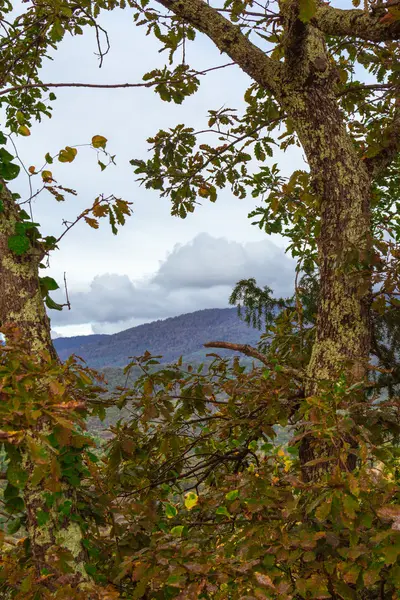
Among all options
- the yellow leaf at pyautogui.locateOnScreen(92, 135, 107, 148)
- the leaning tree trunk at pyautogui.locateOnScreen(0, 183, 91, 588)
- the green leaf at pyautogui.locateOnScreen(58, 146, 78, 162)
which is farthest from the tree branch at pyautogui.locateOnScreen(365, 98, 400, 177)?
the leaning tree trunk at pyautogui.locateOnScreen(0, 183, 91, 588)

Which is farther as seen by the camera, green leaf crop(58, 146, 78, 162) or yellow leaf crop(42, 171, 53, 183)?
yellow leaf crop(42, 171, 53, 183)

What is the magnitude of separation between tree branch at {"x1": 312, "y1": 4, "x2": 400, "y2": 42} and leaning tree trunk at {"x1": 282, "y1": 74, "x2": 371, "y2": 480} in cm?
37

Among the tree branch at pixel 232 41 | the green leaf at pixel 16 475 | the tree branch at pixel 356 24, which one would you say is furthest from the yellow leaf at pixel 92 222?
the tree branch at pixel 356 24

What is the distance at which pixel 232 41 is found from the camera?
382 centimetres

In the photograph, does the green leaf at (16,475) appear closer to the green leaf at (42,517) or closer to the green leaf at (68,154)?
the green leaf at (42,517)

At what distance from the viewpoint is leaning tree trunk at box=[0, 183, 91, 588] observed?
96.6 inches

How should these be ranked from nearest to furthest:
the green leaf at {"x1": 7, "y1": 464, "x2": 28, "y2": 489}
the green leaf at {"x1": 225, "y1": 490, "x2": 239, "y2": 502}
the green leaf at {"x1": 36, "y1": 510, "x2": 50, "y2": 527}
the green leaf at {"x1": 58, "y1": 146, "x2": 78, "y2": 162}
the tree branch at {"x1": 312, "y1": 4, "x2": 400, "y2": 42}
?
the green leaf at {"x1": 7, "y1": 464, "x2": 28, "y2": 489}, the green leaf at {"x1": 225, "y1": 490, "x2": 239, "y2": 502}, the green leaf at {"x1": 36, "y1": 510, "x2": 50, "y2": 527}, the green leaf at {"x1": 58, "y1": 146, "x2": 78, "y2": 162}, the tree branch at {"x1": 312, "y1": 4, "x2": 400, "y2": 42}

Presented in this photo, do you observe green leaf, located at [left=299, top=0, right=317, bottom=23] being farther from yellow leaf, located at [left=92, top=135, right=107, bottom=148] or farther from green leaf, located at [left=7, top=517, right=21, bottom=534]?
green leaf, located at [left=7, top=517, right=21, bottom=534]

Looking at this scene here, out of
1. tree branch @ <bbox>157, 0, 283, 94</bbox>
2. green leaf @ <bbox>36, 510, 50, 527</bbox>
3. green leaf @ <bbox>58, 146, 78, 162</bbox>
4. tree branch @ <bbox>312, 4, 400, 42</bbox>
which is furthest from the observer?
tree branch @ <bbox>157, 0, 283, 94</bbox>

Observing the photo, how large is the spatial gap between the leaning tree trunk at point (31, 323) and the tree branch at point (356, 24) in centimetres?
264

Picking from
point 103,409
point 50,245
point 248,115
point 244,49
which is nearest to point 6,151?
point 50,245

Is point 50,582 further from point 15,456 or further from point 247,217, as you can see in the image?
point 247,217

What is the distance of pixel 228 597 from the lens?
101 inches

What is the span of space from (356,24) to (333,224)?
1.40 meters
